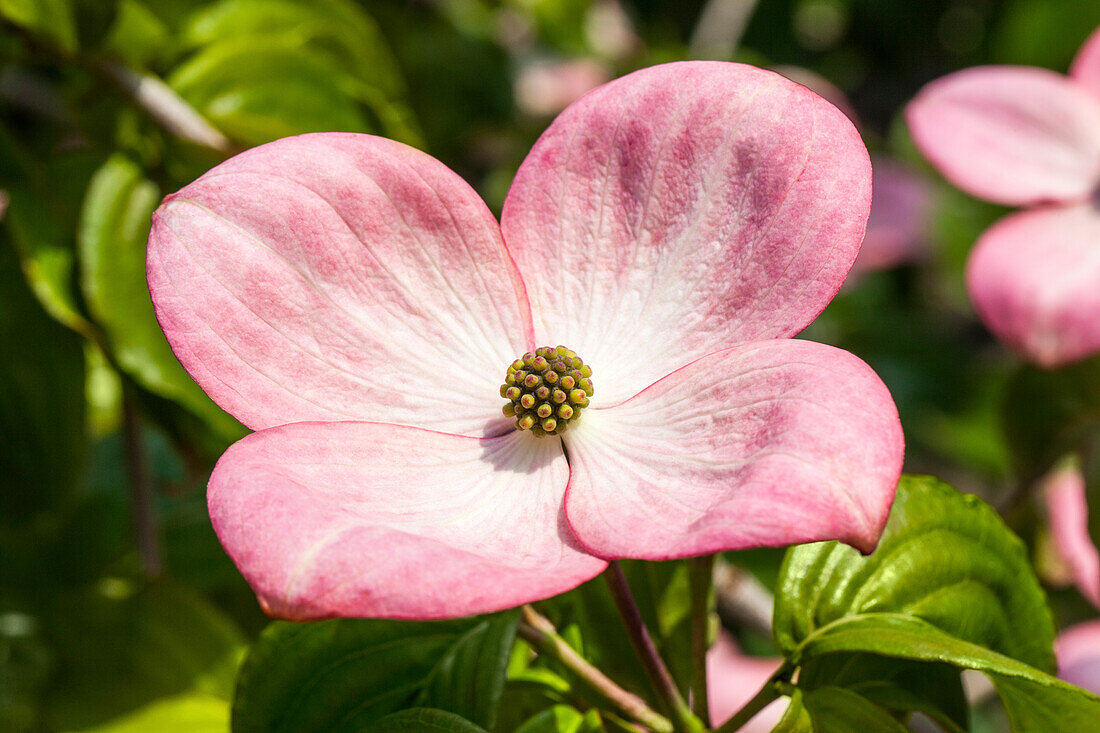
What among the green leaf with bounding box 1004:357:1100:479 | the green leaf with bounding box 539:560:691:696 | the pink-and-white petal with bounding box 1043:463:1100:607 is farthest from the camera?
the green leaf with bounding box 1004:357:1100:479

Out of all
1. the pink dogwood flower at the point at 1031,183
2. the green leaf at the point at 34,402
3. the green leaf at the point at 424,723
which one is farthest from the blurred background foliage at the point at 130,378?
the pink dogwood flower at the point at 1031,183

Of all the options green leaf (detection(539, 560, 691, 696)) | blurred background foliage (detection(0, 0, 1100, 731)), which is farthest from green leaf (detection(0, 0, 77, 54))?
green leaf (detection(539, 560, 691, 696))

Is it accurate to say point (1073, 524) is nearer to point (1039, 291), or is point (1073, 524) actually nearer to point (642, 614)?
point (1039, 291)

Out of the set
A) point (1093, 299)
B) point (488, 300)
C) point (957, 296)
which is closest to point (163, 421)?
point (488, 300)

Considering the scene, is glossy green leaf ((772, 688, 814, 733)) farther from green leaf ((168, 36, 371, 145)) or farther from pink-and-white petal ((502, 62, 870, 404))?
green leaf ((168, 36, 371, 145))

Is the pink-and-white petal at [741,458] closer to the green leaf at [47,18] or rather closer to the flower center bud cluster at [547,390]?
the flower center bud cluster at [547,390]
